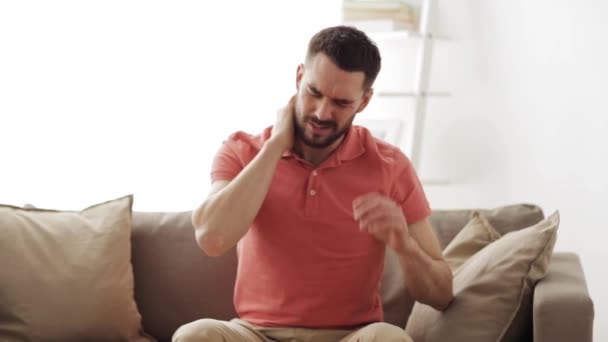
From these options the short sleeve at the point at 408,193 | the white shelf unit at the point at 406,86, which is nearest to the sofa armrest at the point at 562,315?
the short sleeve at the point at 408,193

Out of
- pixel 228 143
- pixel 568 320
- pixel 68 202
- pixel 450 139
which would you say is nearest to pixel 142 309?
pixel 228 143

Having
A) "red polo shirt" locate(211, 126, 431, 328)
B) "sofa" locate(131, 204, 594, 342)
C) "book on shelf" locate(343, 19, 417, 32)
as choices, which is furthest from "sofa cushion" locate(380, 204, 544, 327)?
"book on shelf" locate(343, 19, 417, 32)

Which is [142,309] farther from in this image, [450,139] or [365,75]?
[450,139]

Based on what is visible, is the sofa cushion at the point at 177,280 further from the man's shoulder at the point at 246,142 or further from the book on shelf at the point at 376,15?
Answer: the book on shelf at the point at 376,15

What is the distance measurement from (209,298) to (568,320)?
106 cm

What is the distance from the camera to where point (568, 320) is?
192 cm

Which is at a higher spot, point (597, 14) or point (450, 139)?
point (597, 14)

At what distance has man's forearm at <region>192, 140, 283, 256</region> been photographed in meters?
2.13

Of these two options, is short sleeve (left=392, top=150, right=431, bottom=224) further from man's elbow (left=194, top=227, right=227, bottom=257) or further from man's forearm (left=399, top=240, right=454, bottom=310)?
man's elbow (left=194, top=227, right=227, bottom=257)

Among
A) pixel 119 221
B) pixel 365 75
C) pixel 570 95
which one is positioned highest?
pixel 365 75

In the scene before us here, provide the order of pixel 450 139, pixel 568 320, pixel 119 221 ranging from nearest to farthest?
pixel 568 320 < pixel 119 221 < pixel 450 139

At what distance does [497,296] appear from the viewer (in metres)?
2.13

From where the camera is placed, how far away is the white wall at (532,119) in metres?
3.40

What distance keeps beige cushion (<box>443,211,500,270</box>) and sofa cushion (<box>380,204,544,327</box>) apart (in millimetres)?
48
